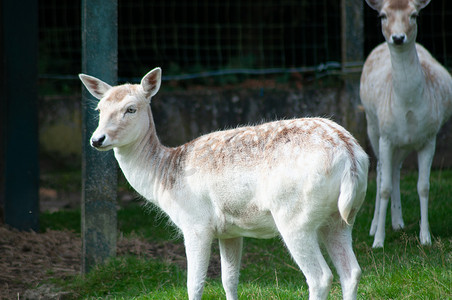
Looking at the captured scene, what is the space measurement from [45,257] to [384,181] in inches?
135

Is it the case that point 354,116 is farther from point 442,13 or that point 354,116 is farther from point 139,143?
point 139,143

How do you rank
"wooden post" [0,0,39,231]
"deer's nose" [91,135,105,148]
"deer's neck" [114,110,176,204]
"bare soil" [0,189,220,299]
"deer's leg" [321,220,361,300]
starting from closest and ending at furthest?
1. "deer's leg" [321,220,361,300]
2. "deer's nose" [91,135,105,148]
3. "deer's neck" [114,110,176,204]
4. "bare soil" [0,189,220,299]
5. "wooden post" [0,0,39,231]

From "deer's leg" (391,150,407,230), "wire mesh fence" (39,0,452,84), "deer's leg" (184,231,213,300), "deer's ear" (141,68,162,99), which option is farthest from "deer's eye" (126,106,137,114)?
"wire mesh fence" (39,0,452,84)

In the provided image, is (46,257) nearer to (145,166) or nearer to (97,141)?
(145,166)

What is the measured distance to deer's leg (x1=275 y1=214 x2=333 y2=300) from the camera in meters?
4.16

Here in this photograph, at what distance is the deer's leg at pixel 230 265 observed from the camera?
15.6 ft

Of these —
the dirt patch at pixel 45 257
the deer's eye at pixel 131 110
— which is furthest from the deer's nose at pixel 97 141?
the dirt patch at pixel 45 257

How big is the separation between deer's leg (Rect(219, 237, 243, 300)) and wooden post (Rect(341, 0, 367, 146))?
5.18m

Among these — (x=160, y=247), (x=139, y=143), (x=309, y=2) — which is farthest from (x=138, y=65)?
(x=139, y=143)

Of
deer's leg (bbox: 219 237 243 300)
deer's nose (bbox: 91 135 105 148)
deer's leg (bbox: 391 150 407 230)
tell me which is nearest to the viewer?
deer's nose (bbox: 91 135 105 148)

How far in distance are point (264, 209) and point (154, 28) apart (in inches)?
281

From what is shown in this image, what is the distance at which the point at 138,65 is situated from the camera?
1094 centimetres

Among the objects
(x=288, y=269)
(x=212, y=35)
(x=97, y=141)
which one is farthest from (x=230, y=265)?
(x=212, y=35)

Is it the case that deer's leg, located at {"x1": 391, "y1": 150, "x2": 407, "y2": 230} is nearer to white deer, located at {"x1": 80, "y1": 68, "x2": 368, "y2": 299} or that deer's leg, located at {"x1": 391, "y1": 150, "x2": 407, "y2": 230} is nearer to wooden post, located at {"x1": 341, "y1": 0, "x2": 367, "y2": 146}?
wooden post, located at {"x1": 341, "y1": 0, "x2": 367, "y2": 146}
